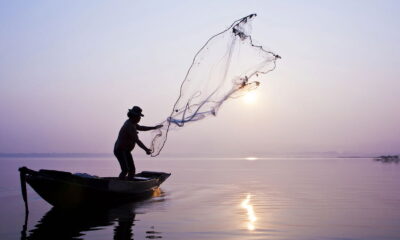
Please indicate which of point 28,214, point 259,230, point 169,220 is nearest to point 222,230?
point 259,230

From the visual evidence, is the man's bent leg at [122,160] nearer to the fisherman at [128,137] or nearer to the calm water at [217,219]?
the fisherman at [128,137]

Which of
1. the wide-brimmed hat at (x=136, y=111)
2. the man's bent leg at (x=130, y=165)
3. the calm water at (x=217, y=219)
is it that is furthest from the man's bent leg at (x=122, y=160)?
the wide-brimmed hat at (x=136, y=111)

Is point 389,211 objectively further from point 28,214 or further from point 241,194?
point 28,214

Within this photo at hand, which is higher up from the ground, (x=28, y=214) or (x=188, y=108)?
(x=188, y=108)

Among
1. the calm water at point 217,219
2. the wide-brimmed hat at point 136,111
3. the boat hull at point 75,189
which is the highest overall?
the wide-brimmed hat at point 136,111

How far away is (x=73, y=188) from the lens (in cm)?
1504

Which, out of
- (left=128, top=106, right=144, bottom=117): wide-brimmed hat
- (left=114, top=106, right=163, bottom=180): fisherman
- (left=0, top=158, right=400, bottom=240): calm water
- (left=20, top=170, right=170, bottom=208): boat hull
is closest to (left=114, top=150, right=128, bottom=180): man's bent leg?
(left=114, top=106, right=163, bottom=180): fisherman

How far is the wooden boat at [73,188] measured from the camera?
14.7 meters

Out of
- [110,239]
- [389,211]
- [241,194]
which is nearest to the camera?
[110,239]

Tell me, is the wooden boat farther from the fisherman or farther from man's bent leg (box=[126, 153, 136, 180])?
the fisherman

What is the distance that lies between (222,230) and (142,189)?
7513 millimetres

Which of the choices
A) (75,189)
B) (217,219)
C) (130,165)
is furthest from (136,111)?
(217,219)

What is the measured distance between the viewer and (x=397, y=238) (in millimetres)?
11344

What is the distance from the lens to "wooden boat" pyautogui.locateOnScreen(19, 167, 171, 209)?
14.7 m
